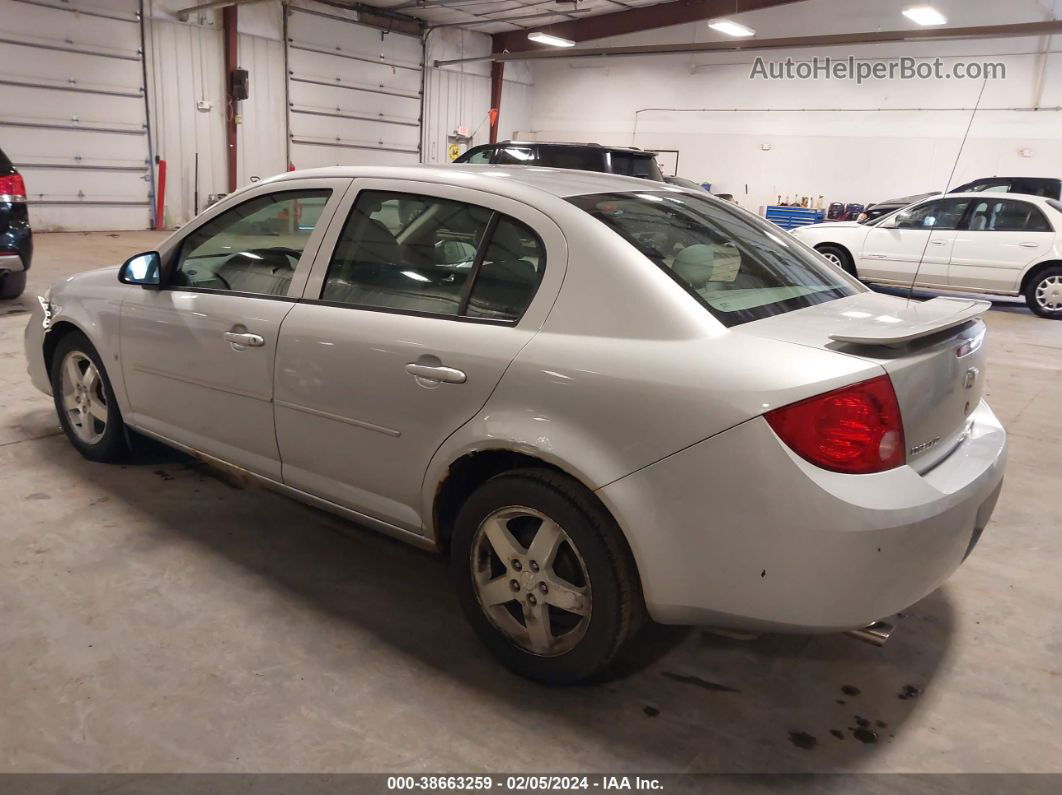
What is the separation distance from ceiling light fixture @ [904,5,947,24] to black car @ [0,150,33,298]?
533 inches

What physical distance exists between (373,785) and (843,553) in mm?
1187

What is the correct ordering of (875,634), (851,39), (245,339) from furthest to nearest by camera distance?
1. (851,39)
2. (245,339)
3. (875,634)

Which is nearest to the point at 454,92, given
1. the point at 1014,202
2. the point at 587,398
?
the point at 1014,202

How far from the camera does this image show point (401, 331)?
2.29 meters

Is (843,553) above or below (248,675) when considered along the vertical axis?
above

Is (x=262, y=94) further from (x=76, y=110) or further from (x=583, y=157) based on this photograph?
(x=583, y=157)

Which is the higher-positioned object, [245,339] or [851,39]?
[851,39]

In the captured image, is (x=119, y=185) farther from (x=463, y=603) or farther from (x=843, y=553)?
(x=843, y=553)

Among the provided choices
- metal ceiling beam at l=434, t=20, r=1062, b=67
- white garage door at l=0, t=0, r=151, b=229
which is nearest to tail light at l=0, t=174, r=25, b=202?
white garage door at l=0, t=0, r=151, b=229

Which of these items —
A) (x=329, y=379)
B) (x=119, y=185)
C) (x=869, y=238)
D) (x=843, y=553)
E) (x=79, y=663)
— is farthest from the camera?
(x=119, y=185)

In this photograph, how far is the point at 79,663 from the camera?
2.21m

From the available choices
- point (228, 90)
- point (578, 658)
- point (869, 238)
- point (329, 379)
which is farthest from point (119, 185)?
point (578, 658)

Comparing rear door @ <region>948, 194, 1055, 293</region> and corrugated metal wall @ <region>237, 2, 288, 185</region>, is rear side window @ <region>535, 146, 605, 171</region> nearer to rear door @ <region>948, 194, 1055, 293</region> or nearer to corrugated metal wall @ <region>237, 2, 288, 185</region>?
rear door @ <region>948, 194, 1055, 293</region>

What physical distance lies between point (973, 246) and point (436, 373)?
372 inches
